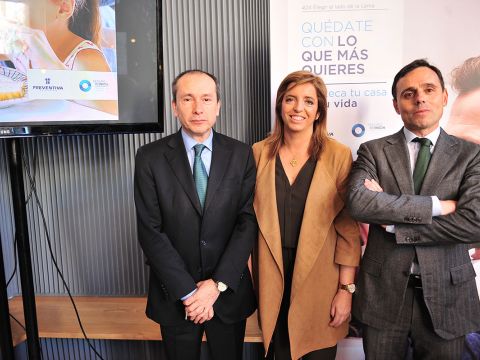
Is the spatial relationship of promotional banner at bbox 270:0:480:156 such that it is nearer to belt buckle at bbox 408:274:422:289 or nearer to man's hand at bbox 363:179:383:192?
man's hand at bbox 363:179:383:192

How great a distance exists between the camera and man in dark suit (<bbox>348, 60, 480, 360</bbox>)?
143 cm

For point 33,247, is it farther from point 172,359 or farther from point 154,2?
point 154,2

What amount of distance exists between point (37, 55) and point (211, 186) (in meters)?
1.08

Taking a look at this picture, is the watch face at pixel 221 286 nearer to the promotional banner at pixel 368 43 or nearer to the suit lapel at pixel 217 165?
the suit lapel at pixel 217 165

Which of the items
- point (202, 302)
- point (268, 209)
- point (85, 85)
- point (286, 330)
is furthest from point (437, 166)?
point (85, 85)

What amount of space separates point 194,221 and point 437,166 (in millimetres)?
997

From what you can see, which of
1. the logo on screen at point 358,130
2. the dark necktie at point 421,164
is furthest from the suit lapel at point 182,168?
the logo on screen at point 358,130

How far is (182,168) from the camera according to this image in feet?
5.24

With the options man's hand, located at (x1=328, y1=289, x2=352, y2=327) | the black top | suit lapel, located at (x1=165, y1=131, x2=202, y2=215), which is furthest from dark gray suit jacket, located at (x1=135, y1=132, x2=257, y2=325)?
man's hand, located at (x1=328, y1=289, x2=352, y2=327)

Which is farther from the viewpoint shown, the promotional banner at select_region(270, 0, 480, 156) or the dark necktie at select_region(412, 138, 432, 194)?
the promotional banner at select_region(270, 0, 480, 156)

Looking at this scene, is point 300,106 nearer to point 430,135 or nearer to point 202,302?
→ point 430,135

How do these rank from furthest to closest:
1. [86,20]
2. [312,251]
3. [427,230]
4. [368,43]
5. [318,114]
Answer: [368,43] → [86,20] → [318,114] → [312,251] → [427,230]

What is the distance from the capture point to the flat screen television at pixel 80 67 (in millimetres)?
1798

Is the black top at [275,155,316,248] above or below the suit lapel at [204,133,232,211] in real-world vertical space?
below
